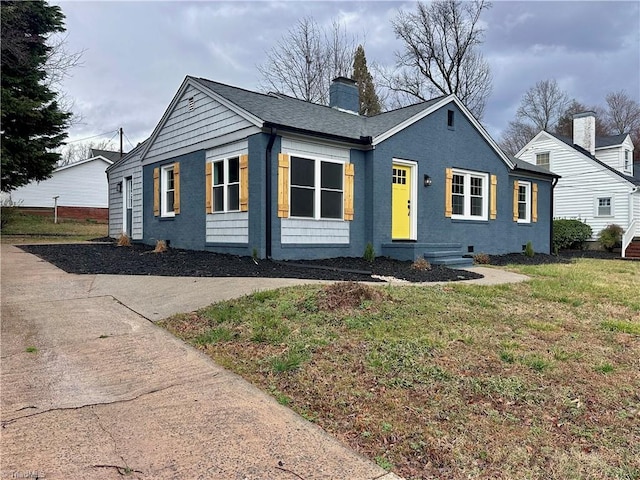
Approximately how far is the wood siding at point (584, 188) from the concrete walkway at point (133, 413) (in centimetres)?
2375

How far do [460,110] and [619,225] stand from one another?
13961 mm

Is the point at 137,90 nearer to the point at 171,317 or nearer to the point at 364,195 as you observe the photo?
the point at 364,195

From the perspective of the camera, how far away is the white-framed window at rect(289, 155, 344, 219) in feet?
32.3

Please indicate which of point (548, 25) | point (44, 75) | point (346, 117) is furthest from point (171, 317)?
point (44, 75)

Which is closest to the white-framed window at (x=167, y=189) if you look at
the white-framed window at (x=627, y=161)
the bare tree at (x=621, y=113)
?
the white-framed window at (x=627, y=161)

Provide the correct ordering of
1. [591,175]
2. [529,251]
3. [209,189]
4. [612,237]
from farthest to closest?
[591,175] → [612,237] → [529,251] → [209,189]

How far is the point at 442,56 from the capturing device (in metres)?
27.1

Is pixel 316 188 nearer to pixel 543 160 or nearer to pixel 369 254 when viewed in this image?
pixel 369 254

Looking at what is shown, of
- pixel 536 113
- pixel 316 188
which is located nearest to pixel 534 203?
pixel 316 188

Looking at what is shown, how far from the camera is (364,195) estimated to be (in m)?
10.9

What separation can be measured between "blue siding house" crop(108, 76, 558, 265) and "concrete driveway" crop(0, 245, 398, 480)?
17.1 feet

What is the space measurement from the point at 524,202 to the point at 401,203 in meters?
6.59

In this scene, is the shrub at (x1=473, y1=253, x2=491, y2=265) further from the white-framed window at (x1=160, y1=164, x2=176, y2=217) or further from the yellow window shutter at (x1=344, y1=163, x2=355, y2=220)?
the white-framed window at (x1=160, y1=164, x2=176, y2=217)

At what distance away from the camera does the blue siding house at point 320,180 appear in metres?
9.62
